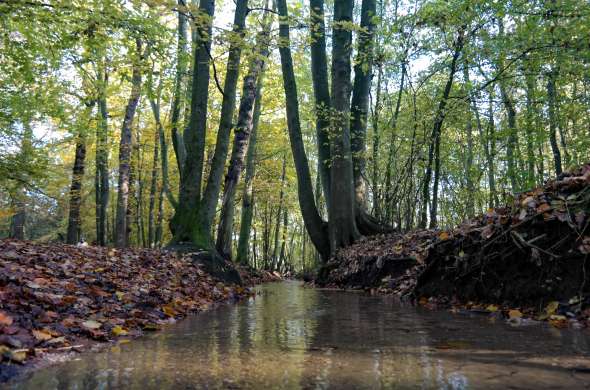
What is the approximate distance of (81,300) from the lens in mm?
3600

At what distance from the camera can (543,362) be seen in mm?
1930

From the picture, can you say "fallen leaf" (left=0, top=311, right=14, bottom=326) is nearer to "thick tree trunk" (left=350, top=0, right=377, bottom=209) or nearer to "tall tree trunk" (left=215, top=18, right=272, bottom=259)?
"tall tree trunk" (left=215, top=18, right=272, bottom=259)

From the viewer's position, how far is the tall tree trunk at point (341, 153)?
37.0 ft

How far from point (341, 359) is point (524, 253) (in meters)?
2.70

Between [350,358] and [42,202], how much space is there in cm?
3609

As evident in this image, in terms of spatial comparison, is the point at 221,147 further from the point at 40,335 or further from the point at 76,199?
the point at 76,199

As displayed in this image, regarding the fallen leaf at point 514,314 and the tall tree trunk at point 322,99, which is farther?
the tall tree trunk at point 322,99

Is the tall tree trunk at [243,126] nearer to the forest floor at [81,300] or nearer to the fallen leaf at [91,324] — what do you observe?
the forest floor at [81,300]

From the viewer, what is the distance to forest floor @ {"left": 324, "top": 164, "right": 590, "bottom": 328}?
11.5 ft

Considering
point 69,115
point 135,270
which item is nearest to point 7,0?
point 135,270

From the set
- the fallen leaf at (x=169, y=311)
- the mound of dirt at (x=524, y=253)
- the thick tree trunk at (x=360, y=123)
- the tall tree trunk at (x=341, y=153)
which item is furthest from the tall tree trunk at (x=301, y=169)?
the fallen leaf at (x=169, y=311)

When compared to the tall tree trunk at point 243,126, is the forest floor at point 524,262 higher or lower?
lower

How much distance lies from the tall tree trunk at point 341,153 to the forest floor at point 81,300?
5.42 m

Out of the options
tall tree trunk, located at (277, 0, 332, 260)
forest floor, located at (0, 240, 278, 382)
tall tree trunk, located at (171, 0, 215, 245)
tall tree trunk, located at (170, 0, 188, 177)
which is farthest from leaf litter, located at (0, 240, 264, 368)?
tall tree trunk, located at (277, 0, 332, 260)
